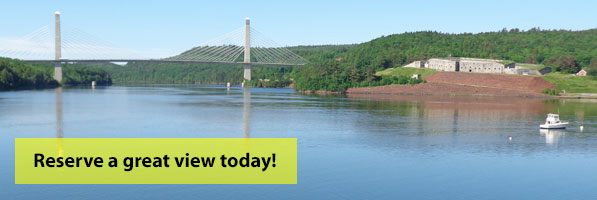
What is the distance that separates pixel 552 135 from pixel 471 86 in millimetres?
85146

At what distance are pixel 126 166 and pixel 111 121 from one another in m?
25.7

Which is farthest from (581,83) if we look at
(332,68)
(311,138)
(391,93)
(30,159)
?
(30,159)

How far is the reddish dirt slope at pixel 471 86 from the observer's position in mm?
121750

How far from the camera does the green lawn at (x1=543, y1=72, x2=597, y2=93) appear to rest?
387 ft

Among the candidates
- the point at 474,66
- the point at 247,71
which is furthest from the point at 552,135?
the point at 247,71

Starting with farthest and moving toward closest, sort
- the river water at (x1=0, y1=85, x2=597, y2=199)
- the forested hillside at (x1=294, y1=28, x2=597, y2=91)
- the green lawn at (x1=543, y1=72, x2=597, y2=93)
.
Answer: the forested hillside at (x1=294, y1=28, x2=597, y2=91), the green lawn at (x1=543, y1=72, x2=597, y2=93), the river water at (x1=0, y1=85, x2=597, y2=199)

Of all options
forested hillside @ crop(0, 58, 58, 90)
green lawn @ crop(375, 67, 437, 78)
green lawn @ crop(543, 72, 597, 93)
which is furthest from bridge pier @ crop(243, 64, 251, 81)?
green lawn @ crop(543, 72, 597, 93)

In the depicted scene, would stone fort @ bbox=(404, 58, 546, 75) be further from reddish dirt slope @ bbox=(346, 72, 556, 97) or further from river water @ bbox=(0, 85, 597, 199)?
river water @ bbox=(0, 85, 597, 199)

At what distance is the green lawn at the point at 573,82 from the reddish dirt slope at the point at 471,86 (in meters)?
2.79

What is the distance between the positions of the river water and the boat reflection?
0.08m

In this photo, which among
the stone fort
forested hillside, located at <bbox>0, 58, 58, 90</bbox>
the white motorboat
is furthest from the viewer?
the stone fort

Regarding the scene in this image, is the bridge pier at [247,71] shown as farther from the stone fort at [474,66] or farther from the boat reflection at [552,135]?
the boat reflection at [552,135]

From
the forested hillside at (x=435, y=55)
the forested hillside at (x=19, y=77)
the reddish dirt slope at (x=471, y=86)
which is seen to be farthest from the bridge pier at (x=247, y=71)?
the forested hillside at (x=19, y=77)

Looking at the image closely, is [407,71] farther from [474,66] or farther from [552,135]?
[552,135]
